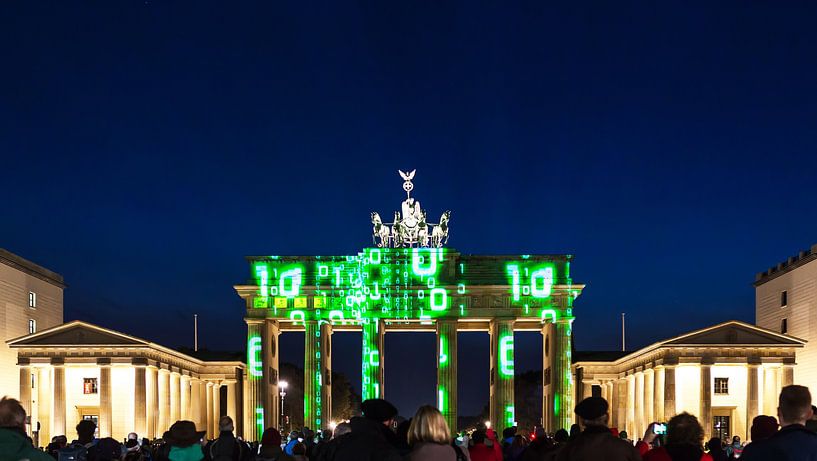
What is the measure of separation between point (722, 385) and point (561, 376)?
13.7 meters

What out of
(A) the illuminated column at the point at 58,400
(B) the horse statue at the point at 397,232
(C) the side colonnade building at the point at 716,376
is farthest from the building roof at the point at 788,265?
(A) the illuminated column at the point at 58,400

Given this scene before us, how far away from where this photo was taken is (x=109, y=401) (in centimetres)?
6831

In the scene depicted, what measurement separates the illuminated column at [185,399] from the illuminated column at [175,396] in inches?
13.0

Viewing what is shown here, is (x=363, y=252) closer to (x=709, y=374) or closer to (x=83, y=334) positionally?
(x=83, y=334)

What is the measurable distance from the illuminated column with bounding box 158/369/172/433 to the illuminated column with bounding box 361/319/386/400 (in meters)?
15.0

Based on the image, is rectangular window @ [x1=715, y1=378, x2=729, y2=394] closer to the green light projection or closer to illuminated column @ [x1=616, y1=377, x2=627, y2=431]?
illuminated column @ [x1=616, y1=377, x2=627, y2=431]

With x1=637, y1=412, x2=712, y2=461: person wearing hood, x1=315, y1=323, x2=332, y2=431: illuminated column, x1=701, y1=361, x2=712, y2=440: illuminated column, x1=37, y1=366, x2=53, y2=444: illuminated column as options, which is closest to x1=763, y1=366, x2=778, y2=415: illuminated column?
x1=701, y1=361, x2=712, y2=440: illuminated column

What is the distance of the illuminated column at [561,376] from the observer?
234 feet

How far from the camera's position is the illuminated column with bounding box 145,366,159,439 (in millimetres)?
69375

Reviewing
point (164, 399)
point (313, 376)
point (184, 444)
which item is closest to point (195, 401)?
point (164, 399)

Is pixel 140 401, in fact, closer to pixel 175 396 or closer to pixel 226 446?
pixel 175 396

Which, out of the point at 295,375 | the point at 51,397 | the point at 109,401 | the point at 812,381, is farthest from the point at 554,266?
the point at 295,375

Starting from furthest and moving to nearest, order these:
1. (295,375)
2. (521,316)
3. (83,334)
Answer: (295,375)
(521,316)
(83,334)

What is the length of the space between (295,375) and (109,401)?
77031 mm
